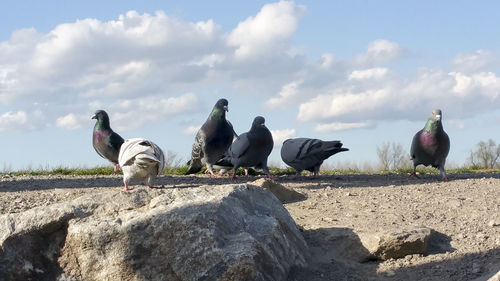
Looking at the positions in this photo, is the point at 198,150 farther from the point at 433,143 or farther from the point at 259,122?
the point at 433,143

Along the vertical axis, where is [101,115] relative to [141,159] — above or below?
above

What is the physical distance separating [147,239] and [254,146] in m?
5.41

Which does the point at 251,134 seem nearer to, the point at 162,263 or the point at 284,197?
the point at 284,197

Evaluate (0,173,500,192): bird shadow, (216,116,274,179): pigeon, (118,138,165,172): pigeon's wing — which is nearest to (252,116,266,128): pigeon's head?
(216,116,274,179): pigeon

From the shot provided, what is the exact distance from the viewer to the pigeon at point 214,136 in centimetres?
1016

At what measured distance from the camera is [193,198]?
4816 mm

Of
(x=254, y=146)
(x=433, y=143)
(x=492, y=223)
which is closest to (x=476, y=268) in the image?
(x=492, y=223)

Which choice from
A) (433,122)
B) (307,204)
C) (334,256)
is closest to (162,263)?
(334,256)

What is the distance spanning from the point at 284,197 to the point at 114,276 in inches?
137

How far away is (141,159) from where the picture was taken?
22.8ft

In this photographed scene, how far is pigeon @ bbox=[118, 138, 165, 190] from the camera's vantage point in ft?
22.8

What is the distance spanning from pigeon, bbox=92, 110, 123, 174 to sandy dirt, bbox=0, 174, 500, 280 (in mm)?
519

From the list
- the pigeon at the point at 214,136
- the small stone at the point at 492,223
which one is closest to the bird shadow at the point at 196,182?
the pigeon at the point at 214,136

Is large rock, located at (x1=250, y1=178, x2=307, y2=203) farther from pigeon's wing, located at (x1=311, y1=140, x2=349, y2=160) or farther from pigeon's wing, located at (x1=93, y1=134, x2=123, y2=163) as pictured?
pigeon's wing, located at (x1=93, y1=134, x2=123, y2=163)
